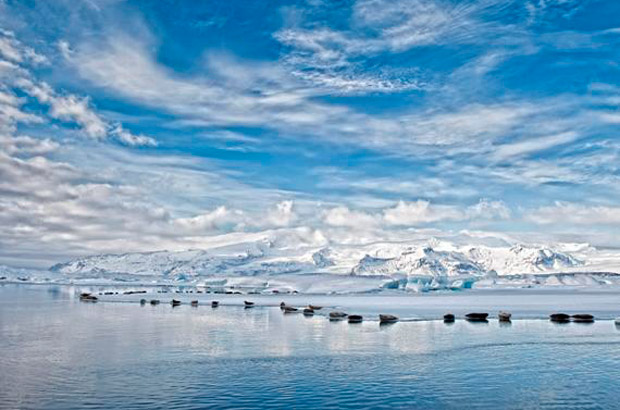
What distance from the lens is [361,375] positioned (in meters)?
33.7

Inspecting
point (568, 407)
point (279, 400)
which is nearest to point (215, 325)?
point (279, 400)

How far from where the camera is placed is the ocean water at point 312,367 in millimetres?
27703

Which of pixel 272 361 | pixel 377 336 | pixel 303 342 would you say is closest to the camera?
pixel 272 361

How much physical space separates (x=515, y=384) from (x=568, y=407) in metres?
5.17

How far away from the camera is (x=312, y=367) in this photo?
36.5 meters

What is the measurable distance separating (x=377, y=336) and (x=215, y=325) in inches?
836

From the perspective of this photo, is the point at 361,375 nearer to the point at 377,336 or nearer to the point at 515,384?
the point at 515,384

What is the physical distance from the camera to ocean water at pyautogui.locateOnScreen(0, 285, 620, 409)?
1091 inches

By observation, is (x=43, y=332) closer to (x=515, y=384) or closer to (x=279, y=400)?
(x=279, y=400)

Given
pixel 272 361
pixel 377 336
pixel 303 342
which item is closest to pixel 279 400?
pixel 272 361

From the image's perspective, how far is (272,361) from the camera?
39.1 m

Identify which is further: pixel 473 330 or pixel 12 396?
pixel 473 330

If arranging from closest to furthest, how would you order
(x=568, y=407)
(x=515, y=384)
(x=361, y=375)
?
(x=568, y=407), (x=515, y=384), (x=361, y=375)

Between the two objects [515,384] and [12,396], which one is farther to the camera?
[515,384]
